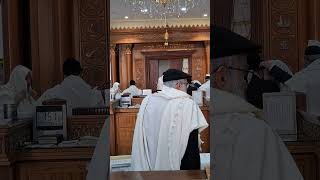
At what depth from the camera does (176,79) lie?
89.1 inches

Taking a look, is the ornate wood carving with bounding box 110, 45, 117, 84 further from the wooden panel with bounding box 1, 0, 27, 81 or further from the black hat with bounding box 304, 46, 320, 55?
the black hat with bounding box 304, 46, 320, 55

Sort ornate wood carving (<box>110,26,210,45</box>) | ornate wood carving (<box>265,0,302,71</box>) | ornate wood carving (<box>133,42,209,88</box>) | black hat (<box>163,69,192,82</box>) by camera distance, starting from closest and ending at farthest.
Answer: ornate wood carving (<box>265,0,302,71</box>) → ornate wood carving (<box>110,26,210,45</box>) → ornate wood carving (<box>133,42,209,88</box>) → black hat (<box>163,69,192,82</box>)

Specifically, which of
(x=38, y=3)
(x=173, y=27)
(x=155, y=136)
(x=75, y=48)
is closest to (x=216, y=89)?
(x=75, y=48)

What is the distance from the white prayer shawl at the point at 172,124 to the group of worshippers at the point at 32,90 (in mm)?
1071

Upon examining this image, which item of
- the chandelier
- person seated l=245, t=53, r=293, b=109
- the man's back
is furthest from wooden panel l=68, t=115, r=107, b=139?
the chandelier

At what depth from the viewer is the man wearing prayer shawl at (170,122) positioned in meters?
2.11

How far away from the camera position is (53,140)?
0.93 meters

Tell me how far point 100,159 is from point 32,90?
237 millimetres

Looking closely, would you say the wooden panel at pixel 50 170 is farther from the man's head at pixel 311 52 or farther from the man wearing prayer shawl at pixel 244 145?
the man's head at pixel 311 52

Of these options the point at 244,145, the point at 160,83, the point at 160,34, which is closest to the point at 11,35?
the point at 244,145

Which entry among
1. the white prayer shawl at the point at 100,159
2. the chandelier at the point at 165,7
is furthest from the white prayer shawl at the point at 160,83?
the white prayer shawl at the point at 100,159

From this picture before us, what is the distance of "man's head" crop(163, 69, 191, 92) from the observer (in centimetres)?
225

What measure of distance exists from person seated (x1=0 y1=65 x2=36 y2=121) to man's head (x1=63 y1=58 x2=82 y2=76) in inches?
3.3

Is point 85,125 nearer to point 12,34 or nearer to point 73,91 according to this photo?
point 73,91
